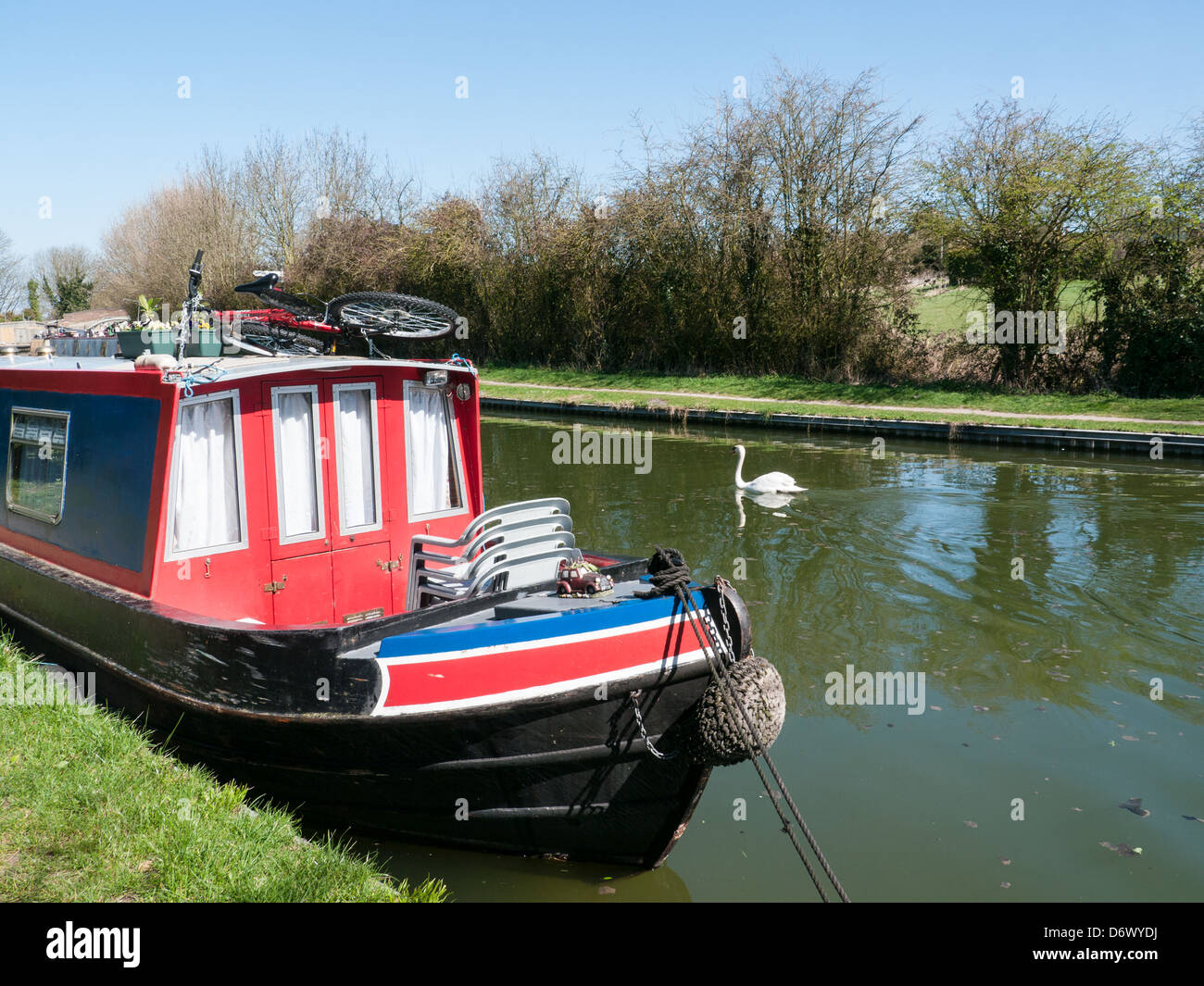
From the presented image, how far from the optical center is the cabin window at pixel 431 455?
600 centimetres

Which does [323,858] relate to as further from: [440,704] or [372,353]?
[372,353]

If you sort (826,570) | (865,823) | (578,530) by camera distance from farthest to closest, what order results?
(578,530) → (826,570) → (865,823)

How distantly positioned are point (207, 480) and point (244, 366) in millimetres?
664

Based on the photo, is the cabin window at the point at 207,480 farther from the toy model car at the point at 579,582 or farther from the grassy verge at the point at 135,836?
the toy model car at the point at 579,582

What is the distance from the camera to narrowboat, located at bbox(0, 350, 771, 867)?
4242 mm

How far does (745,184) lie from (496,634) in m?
20.7

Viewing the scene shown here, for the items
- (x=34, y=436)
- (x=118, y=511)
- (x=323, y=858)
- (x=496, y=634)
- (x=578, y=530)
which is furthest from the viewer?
(x=578, y=530)

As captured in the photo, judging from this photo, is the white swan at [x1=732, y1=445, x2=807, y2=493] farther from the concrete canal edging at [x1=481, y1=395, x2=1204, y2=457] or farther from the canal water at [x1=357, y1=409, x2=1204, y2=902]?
the concrete canal edging at [x1=481, y1=395, x2=1204, y2=457]

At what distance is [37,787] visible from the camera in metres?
3.89

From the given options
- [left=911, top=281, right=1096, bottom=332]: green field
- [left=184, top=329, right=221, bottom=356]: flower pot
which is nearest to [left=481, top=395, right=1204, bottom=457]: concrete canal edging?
[left=911, top=281, right=1096, bottom=332]: green field

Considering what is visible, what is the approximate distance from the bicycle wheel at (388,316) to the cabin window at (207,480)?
3.22 ft

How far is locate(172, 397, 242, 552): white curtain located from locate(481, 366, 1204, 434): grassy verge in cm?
1454

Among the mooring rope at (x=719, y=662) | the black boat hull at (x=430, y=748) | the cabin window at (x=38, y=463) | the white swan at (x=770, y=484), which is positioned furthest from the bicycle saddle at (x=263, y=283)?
the white swan at (x=770, y=484)
